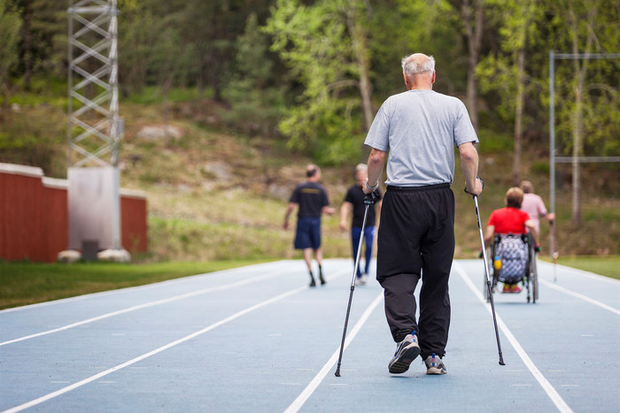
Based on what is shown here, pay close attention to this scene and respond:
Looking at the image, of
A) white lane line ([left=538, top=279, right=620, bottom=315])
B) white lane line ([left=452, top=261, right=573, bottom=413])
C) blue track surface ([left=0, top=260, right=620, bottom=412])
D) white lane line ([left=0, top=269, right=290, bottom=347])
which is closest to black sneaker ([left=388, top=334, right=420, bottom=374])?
blue track surface ([left=0, top=260, right=620, bottom=412])

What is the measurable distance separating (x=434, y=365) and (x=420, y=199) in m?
1.19

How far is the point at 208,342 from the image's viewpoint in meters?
8.44

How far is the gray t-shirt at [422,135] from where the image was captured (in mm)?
6418

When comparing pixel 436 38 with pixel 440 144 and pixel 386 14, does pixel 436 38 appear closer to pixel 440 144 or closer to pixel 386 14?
pixel 386 14

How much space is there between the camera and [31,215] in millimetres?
21984

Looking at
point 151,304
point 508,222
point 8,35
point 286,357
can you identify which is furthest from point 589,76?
point 286,357

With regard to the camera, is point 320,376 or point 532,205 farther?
point 532,205

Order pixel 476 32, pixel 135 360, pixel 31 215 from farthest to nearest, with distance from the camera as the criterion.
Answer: pixel 476 32 < pixel 31 215 < pixel 135 360

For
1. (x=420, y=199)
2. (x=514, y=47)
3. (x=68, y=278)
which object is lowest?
(x=68, y=278)

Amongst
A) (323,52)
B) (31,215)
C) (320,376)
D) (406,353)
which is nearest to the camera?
(406,353)

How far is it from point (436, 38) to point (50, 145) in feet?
59.9

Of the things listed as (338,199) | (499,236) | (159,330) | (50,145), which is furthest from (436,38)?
(159,330)

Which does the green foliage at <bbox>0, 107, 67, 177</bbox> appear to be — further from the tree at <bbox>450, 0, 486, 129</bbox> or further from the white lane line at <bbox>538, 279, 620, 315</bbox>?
the white lane line at <bbox>538, 279, 620, 315</bbox>

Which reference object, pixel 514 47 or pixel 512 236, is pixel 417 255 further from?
pixel 514 47
